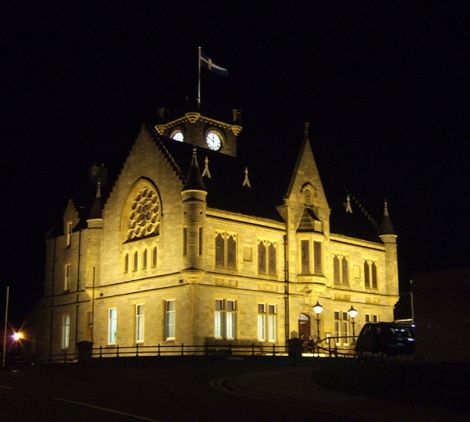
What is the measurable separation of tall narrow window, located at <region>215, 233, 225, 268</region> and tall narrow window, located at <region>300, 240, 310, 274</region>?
734 cm

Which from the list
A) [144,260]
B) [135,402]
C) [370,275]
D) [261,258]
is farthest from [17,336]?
→ [135,402]

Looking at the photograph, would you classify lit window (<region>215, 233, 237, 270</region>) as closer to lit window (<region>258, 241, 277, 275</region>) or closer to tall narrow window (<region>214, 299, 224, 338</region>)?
lit window (<region>258, 241, 277, 275</region>)

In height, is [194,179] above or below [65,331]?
above

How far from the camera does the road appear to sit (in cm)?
1838

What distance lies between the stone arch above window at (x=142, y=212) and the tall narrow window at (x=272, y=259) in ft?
27.4

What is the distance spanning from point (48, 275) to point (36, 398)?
45.0m

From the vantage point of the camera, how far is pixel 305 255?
56.9 m

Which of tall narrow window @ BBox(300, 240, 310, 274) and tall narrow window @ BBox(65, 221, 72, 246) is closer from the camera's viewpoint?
tall narrow window @ BBox(300, 240, 310, 274)

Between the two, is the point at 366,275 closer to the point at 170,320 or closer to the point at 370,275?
the point at 370,275

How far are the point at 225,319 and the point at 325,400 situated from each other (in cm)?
3001

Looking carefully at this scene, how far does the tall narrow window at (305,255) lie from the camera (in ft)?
186

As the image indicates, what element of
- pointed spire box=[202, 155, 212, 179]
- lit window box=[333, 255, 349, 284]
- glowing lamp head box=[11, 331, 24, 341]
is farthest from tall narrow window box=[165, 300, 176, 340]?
glowing lamp head box=[11, 331, 24, 341]

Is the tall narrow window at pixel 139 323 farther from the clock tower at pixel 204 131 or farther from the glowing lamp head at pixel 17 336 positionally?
the clock tower at pixel 204 131

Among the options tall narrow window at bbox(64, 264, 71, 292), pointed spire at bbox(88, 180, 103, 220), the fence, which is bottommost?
the fence
